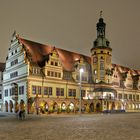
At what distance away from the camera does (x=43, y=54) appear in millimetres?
61719

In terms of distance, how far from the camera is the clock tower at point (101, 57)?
240 feet

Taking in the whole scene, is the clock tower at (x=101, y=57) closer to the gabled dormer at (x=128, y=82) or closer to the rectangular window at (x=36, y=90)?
the gabled dormer at (x=128, y=82)

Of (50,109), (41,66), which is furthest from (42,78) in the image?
(50,109)

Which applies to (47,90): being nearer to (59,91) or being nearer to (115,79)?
(59,91)

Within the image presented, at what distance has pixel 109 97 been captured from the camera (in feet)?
224

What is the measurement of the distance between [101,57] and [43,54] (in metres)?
19.6

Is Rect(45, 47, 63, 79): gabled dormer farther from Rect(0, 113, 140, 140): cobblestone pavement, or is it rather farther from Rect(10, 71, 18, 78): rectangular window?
Rect(0, 113, 140, 140): cobblestone pavement

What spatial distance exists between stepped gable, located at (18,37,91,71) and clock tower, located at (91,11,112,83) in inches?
207

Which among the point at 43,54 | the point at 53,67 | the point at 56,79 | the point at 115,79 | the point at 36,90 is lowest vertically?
the point at 36,90

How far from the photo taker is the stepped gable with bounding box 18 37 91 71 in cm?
5886

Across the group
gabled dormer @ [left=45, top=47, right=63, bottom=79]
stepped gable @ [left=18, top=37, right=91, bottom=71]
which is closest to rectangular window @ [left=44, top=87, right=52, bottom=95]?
gabled dormer @ [left=45, top=47, right=63, bottom=79]

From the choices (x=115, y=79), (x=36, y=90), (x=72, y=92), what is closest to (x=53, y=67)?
(x=36, y=90)

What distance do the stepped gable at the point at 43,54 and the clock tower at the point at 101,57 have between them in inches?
207

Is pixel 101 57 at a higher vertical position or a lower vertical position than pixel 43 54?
higher
